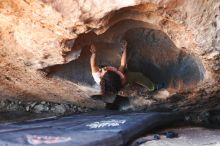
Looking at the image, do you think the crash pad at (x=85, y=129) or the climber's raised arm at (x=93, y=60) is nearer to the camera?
the crash pad at (x=85, y=129)

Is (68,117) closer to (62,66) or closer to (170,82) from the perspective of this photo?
(62,66)

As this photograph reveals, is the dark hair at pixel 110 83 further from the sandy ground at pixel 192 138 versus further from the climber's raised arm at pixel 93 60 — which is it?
the sandy ground at pixel 192 138

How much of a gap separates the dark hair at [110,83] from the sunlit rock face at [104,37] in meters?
0.11

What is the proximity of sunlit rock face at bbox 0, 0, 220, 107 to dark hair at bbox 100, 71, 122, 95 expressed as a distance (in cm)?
11

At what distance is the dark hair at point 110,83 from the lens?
2.61 m

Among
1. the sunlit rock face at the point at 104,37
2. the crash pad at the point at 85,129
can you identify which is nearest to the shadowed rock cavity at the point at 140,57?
the sunlit rock face at the point at 104,37

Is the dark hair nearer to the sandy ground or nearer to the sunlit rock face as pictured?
the sunlit rock face

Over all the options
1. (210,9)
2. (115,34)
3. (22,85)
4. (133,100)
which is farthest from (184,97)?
(22,85)

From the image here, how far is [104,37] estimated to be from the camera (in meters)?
2.46

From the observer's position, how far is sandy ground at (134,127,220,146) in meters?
2.24

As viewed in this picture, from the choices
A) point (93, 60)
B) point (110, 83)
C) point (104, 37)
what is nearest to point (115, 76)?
point (110, 83)

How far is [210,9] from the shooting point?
203 centimetres

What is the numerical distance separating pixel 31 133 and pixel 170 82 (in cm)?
88

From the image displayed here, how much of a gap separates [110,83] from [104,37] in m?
0.33
